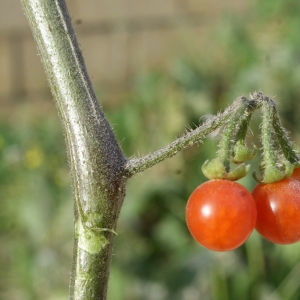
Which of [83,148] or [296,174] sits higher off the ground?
[83,148]

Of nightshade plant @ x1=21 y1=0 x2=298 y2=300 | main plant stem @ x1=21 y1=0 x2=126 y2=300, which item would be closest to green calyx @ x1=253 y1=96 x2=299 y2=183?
nightshade plant @ x1=21 y1=0 x2=298 y2=300

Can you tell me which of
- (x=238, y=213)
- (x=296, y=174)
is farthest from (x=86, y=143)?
(x=296, y=174)

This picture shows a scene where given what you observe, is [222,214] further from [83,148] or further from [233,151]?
[83,148]

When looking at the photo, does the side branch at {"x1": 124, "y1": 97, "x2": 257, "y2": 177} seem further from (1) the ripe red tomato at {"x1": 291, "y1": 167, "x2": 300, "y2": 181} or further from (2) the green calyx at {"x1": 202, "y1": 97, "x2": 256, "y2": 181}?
(1) the ripe red tomato at {"x1": 291, "y1": 167, "x2": 300, "y2": 181}

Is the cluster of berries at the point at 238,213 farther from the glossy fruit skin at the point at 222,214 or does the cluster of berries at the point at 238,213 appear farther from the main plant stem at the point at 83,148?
the main plant stem at the point at 83,148

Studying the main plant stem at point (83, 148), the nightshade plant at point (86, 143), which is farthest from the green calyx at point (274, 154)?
the main plant stem at point (83, 148)

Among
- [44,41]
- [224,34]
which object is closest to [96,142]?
[44,41]

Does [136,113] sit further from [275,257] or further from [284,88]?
[275,257]
